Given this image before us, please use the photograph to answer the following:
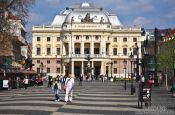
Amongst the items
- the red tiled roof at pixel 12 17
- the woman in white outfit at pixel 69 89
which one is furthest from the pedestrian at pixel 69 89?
the red tiled roof at pixel 12 17

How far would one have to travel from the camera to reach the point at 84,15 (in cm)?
18175

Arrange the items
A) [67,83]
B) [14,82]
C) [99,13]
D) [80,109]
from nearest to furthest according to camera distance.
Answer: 1. [80,109]
2. [67,83]
3. [14,82]
4. [99,13]

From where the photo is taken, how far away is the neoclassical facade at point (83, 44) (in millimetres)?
172250

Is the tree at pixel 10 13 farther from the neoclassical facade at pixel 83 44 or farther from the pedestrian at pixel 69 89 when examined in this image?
the neoclassical facade at pixel 83 44

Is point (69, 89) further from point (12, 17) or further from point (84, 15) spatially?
point (84, 15)

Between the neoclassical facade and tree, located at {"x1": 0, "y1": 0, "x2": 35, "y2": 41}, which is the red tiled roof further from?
→ the neoclassical facade

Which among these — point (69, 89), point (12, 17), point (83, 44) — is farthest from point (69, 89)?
point (83, 44)

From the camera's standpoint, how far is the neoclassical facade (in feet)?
565

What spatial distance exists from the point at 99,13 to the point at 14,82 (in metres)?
120

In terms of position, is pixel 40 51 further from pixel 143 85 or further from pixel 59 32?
pixel 143 85

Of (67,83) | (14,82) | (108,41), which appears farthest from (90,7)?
(67,83)

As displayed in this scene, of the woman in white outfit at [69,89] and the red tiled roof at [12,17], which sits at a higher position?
the red tiled roof at [12,17]

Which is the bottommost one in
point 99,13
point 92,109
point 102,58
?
point 92,109

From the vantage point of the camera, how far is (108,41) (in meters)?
176
